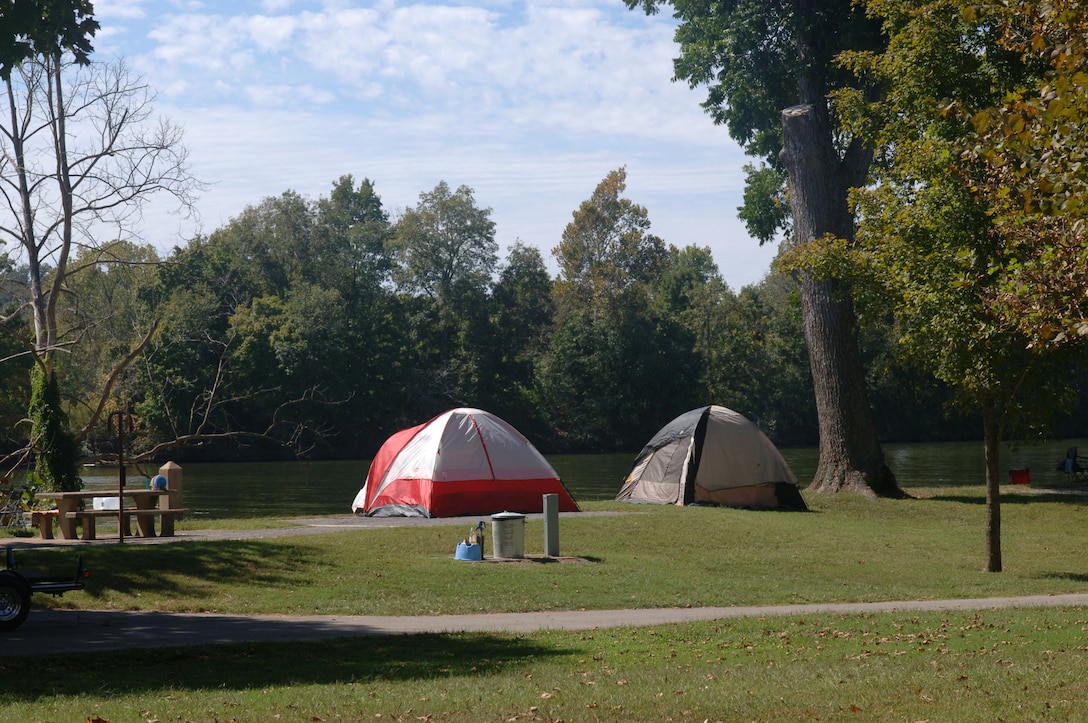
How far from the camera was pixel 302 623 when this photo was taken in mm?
13148

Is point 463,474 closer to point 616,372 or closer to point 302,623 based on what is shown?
point 302,623

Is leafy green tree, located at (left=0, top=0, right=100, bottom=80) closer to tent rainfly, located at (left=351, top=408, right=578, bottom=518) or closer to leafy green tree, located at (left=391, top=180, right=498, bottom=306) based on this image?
tent rainfly, located at (left=351, top=408, right=578, bottom=518)

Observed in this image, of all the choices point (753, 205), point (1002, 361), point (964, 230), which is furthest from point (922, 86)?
point (753, 205)

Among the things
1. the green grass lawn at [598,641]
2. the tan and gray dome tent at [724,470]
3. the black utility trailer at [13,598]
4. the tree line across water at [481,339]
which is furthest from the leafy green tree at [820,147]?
the tree line across water at [481,339]

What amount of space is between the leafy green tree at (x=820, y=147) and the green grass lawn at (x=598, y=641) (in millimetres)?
8576

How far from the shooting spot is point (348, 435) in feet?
232

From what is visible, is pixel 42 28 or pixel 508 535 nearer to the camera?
pixel 42 28

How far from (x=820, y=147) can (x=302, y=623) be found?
22.3m

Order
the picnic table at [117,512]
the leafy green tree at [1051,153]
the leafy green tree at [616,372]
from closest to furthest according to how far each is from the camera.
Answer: the leafy green tree at [1051,153], the picnic table at [117,512], the leafy green tree at [616,372]

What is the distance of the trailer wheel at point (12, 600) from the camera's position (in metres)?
12.2

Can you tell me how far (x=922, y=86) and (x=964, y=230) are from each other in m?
3.22

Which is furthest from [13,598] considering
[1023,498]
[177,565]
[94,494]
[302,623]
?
[1023,498]

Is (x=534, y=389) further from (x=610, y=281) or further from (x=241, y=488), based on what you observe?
(x=241, y=488)

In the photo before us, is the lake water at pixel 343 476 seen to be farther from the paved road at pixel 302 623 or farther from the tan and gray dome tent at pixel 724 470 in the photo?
the paved road at pixel 302 623
